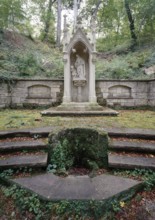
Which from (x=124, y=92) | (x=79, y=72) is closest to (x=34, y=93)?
(x=79, y=72)

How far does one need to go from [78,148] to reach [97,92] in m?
5.00

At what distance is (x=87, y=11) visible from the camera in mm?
17312

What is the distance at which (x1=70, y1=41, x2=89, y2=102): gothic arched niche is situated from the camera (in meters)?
7.24

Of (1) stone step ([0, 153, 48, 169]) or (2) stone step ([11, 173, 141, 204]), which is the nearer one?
(2) stone step ([11, 173, 141, 204])

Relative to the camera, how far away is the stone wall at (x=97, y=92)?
7.68m

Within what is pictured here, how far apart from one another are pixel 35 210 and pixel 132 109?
6.57 meters

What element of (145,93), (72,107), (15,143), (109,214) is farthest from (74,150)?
(145,93)

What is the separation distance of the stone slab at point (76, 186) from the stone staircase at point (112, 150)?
302mm

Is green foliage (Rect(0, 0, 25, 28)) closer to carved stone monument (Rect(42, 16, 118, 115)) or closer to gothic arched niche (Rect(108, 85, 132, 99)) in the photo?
carved stone monument (Rect(42, 16, 118, 115))

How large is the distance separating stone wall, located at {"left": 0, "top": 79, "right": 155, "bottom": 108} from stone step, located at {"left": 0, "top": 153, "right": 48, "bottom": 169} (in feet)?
16.4

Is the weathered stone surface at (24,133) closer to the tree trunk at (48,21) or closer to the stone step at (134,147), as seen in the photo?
the stone step at (134,147)

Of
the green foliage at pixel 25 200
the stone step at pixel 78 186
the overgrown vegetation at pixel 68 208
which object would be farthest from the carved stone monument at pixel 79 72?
the overgrown vegetation at pixel 68 208

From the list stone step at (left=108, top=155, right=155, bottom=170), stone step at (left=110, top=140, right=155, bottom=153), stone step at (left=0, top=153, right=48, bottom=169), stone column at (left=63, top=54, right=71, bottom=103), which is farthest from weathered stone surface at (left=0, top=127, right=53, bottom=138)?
stone column at (left=63, top=54, right=71, bottom=103)

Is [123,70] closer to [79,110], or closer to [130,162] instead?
[79,110]
